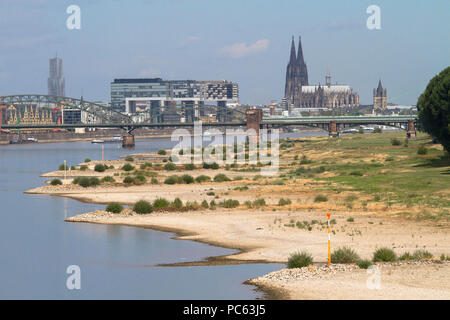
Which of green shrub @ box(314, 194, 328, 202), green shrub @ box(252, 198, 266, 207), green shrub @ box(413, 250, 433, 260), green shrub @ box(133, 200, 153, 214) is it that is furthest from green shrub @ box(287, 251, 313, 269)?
green shrub @ box(314, 194, 328, 202)

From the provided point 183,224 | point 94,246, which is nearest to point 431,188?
point 183,224

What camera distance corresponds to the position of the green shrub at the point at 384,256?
113ft

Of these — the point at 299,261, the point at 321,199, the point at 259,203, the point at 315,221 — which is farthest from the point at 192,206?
the point at 299,261

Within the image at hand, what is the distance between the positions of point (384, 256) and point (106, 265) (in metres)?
11.8

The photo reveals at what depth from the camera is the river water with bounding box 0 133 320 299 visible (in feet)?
105

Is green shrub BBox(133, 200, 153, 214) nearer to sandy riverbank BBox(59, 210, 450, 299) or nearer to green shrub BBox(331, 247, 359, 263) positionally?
sandy riverbank BBox(59, 210, 450, 299)

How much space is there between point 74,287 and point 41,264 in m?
5.66

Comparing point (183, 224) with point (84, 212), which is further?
point (84, 212)

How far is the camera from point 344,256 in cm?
3456

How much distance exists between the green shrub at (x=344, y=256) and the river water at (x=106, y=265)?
2.51 metres

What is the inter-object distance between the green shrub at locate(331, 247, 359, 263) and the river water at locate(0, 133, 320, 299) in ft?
8.22

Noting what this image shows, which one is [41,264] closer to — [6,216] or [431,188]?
[6,216]

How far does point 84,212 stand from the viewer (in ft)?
189

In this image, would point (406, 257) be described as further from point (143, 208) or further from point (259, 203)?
point (143, 208)
